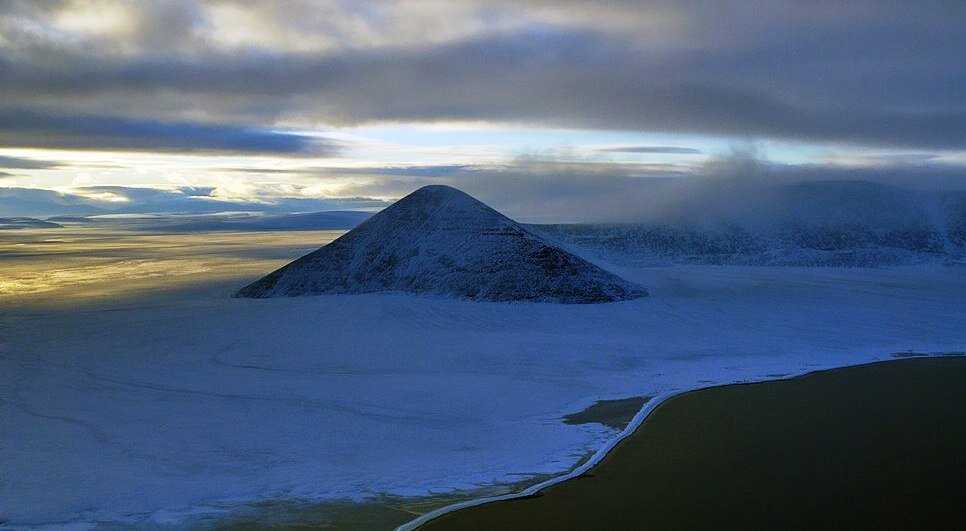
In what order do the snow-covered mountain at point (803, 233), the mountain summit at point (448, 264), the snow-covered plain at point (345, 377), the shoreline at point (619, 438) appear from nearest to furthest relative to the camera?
the shoreline at point (619, 438)
the snow-covered plain at point (345, 377)
the mountain summit at point (448, 264)
the snow-covered mountain at point (803, 233)

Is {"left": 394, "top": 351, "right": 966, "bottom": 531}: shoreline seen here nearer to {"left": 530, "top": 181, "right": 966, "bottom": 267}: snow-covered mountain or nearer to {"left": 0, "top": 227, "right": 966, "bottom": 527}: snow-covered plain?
{"left": 0, "top": 227, "right": 966, "bottom": 527}: snow-covered plain

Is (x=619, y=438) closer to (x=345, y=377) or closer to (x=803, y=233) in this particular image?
(x=345, y=377)

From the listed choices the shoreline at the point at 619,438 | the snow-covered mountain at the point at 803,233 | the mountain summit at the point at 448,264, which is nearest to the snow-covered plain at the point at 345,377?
the shoreline at the point at 619,438

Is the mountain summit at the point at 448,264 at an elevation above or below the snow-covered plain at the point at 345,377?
above

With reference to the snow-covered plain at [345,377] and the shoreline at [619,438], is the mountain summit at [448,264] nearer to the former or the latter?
the snow-covered plain at [345,377]

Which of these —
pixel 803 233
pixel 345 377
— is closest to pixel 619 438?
pixel 345 377

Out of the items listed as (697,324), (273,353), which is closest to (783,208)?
(697,324)
